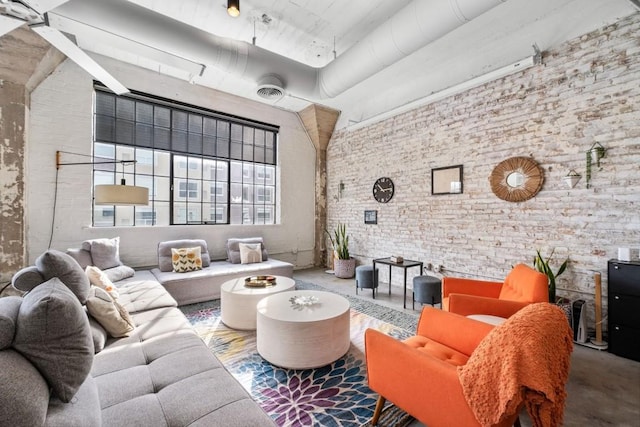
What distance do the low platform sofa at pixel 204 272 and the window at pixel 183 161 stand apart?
0.77 meters

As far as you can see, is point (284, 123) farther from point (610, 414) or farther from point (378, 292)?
point (610, 414)

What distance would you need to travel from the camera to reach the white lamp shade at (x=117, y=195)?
325 cm

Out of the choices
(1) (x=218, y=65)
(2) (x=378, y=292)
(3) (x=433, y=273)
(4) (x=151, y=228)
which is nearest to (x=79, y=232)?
(4) (x=151, y=228)

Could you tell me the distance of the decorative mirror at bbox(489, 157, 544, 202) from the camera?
11.8 ft

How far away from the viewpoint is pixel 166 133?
5184 millimetres

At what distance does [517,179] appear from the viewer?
12.4 ft

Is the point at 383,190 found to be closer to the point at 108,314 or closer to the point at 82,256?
the point at 108,314

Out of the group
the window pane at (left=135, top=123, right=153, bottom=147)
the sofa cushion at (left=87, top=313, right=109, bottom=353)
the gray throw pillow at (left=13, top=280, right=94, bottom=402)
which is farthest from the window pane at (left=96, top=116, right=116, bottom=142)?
the gray throw pillow at (left=13, top=280, right=94, bottom=402)

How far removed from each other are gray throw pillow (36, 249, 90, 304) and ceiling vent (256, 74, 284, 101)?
2.71 m

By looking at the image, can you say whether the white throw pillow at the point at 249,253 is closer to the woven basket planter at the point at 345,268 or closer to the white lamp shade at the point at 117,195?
the woven basket planter at the point at 345,268

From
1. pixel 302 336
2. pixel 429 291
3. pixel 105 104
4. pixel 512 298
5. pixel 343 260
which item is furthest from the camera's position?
pixel 343 260

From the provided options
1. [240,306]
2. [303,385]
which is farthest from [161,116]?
[303,385]

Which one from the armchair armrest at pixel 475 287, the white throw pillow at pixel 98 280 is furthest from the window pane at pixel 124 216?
the armchair armrest at pixel 475 287

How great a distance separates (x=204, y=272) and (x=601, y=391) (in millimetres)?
4718
